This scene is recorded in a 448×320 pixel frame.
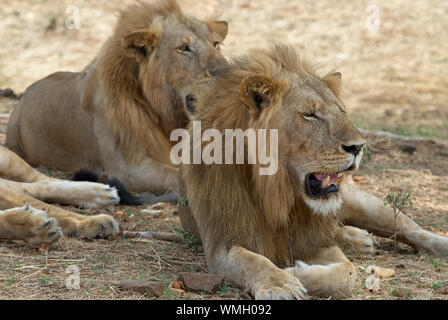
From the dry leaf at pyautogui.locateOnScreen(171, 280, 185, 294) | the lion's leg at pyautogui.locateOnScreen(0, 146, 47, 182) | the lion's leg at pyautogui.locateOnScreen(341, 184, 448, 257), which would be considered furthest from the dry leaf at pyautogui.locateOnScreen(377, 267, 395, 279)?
the lion's leg at pyautogui.locateOnScreen(0, 146, 47, 182)

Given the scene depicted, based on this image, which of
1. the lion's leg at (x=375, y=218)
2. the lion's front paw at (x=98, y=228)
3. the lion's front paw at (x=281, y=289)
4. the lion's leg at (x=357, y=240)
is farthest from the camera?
the lion's front paw at (x=98, y=228)

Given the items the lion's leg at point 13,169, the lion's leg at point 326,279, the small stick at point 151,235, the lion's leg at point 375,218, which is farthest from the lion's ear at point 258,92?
the lion's leg at point 13,169

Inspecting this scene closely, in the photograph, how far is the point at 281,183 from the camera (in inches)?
164

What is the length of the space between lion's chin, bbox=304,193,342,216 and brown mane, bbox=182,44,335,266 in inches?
3.9

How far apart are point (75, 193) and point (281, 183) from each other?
2677mm

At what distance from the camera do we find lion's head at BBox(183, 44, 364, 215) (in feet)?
13.4

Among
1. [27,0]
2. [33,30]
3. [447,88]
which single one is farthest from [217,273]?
[27,0]

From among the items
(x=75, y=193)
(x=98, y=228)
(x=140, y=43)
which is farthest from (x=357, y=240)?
(x=140, y=43)

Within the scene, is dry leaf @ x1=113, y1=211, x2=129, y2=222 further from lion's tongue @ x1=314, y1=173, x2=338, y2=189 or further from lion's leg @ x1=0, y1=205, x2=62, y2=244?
lion's tongue @ x1=314, y1=173, x2=338, y2=189

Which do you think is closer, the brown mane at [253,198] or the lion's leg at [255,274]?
the lion's leg at [255,274]

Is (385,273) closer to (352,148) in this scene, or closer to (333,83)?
(352,148)

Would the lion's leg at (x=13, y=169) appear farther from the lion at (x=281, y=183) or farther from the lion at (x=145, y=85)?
the lion at (x=281, y=183)

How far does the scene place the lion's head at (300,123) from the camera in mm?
4094
